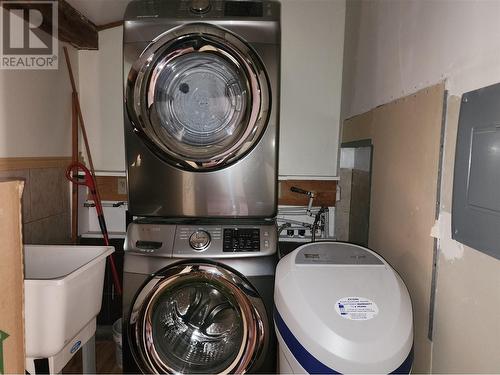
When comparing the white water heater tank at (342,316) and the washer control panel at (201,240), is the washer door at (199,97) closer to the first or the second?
the washer control panel at (201,240)

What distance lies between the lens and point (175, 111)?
1640 mm

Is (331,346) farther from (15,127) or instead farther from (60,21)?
(60,21)

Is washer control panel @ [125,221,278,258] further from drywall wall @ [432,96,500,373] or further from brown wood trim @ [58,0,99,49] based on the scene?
brown wood trim @ [58,0,99,49]

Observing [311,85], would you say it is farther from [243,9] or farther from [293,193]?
[243,9]

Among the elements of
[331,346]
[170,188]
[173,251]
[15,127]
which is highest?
[15,127]

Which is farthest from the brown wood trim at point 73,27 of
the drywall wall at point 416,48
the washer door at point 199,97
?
the drywall wall at point 416,48

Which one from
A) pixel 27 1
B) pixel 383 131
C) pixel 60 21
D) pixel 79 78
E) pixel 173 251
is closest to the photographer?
pixel 173 251

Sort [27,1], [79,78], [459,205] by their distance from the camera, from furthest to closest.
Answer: [79,78], [27,1], [459,205]

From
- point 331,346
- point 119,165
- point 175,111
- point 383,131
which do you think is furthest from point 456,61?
point 119,165

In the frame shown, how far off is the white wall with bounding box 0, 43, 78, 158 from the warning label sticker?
5.93 ft

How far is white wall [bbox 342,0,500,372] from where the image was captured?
2.76 feet

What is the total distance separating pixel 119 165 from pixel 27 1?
1139mm

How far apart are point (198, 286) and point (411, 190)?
1019mm

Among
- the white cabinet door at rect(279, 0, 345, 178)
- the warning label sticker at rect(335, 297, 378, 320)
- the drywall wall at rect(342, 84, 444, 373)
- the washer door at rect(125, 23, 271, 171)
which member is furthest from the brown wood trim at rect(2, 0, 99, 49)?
the warning label sticker at rect(335, 297, 378, 320)
